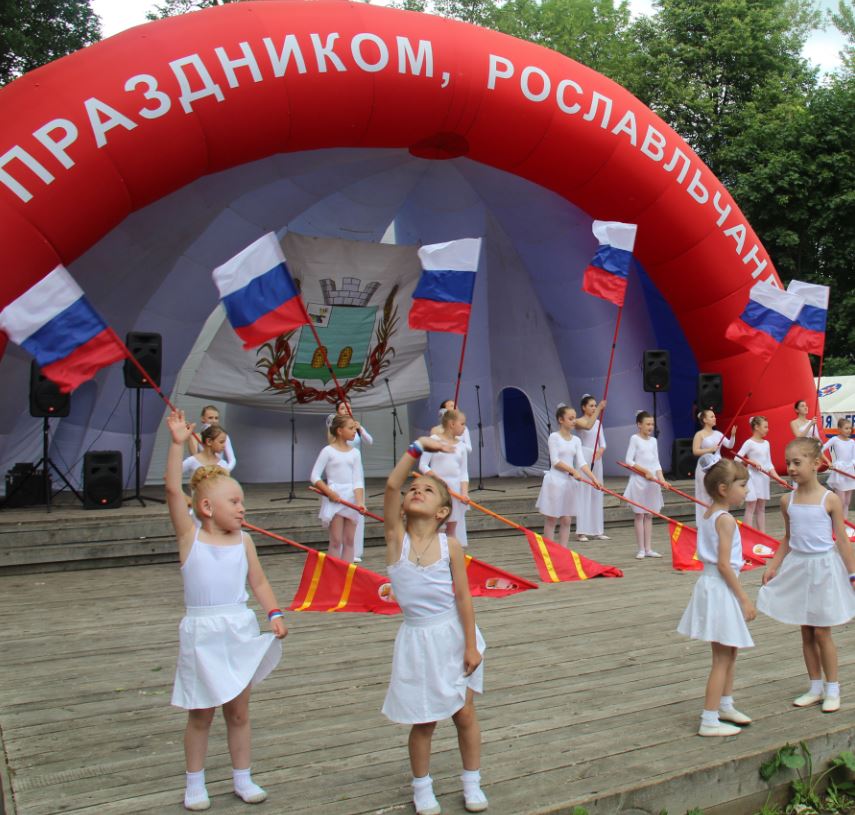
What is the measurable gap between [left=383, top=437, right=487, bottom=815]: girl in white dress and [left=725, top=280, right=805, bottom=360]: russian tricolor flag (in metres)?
8.24

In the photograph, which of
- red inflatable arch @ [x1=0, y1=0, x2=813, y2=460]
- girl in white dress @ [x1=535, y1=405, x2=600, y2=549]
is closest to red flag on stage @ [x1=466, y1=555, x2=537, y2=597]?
girl in white dress @ [x1=535, y1=405, x2=600, y2=549]

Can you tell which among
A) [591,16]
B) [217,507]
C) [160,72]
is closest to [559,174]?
[160,72]

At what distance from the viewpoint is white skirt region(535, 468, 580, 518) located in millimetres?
9000

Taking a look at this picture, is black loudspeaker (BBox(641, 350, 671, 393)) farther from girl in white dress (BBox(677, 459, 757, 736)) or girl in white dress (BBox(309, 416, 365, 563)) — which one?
girl in white dress (BBox(677, 459, 757, 736))

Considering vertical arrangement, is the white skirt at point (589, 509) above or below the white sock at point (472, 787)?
above

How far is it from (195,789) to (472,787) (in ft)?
3.25

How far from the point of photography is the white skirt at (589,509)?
10164 millimetres

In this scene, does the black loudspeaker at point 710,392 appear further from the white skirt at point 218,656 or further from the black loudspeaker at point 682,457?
the white skirt at point 218,656

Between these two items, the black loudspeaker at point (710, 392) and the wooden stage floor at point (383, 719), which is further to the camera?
the black loudspeaker at point (710, 392)

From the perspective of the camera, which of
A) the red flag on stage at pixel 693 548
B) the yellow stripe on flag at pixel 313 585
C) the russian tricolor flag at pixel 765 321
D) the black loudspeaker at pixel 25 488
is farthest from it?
the russian tricolor flag at pixel 765 321

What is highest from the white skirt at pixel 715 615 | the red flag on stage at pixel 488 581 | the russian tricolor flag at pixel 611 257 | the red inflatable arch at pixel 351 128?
the red inflatable arch at pixel 351 128

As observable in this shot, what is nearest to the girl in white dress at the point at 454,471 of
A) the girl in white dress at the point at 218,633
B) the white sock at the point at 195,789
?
the girl in white dress at the point at 218,633

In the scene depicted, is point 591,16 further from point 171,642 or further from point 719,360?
point 171,642

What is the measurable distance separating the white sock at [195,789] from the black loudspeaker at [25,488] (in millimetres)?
8143
